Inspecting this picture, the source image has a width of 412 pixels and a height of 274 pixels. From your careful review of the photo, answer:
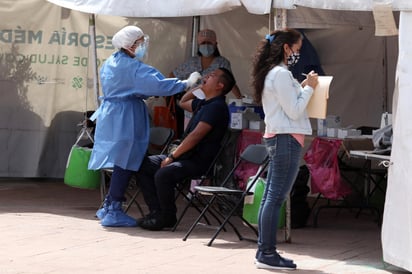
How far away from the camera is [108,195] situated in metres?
9.00

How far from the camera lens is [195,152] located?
338 inches

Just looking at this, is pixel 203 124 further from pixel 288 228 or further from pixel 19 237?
pixel 19 237

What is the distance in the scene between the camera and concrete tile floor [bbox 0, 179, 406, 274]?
23.1 ft

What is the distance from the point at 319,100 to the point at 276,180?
0.63 metres

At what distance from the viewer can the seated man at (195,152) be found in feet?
27.8

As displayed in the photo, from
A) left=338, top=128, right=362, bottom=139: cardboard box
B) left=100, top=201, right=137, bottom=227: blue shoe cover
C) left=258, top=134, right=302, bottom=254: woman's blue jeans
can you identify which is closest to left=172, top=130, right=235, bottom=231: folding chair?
left=100, top=201, right=137, bottom=227: blue shoe cover

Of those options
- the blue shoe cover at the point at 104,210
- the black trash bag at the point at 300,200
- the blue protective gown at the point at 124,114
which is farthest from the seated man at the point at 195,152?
the black trash bag at the point at 300,200

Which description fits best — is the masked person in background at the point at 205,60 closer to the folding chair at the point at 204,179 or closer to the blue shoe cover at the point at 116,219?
the folding chair at the point at 204,179

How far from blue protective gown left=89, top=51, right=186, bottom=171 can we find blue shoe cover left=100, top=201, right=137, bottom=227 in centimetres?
39

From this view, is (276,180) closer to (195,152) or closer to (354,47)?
(195,152)

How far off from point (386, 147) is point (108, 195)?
2.66 m

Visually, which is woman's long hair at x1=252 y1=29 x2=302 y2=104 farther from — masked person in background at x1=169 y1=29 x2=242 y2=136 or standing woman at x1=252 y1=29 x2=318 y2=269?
masked person in background at x1=169 y1=29 x2=242 y2=136

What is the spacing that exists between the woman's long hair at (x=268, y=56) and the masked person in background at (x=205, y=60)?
314cm

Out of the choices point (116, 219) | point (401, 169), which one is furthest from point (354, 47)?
point (401, 169)
